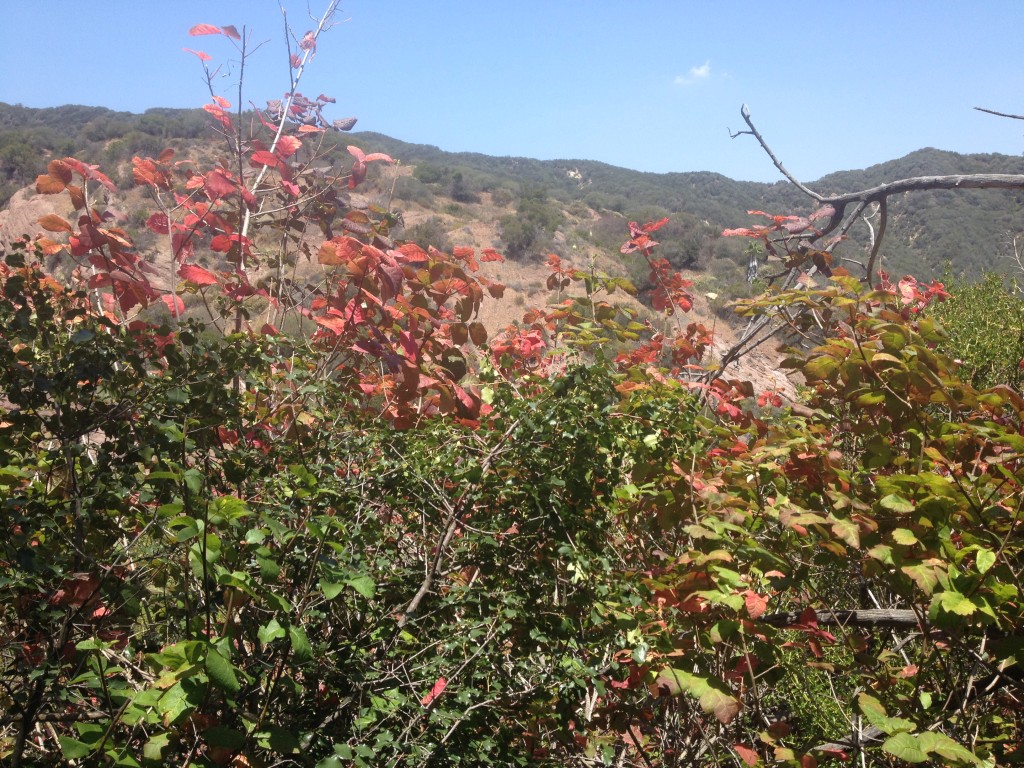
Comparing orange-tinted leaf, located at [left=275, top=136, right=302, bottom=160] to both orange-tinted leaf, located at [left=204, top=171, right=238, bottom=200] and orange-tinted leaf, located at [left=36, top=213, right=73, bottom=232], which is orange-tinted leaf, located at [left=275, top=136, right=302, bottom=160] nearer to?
orange-tinted leaf, located at [left=204, top=171, right=238, bottom=200]

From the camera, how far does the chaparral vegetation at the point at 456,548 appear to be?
49.8 inches

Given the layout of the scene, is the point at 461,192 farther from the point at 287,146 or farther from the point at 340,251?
the point at 340,251

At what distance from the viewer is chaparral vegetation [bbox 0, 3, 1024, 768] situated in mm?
1266

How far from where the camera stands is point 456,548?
1705 mm

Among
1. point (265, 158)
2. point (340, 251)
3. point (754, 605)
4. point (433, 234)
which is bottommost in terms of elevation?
point (754, 605)

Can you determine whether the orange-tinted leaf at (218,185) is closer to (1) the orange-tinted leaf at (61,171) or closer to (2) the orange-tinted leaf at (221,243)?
(2) the orange-tinted leaf at (221,243)

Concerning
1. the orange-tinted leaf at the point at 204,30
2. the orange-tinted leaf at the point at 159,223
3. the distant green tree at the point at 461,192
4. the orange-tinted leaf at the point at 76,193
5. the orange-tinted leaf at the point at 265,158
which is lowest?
the orange-tinted leaf at the point at 159,223

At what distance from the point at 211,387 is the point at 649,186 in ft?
157

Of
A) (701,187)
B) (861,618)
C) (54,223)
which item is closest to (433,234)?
(54,223)

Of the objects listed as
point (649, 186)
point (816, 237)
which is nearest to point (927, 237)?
point (649, 186)

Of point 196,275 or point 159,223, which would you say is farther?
point 159,223

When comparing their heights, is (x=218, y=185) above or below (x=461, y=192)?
below

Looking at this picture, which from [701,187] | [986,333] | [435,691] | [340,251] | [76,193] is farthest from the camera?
[701,187]

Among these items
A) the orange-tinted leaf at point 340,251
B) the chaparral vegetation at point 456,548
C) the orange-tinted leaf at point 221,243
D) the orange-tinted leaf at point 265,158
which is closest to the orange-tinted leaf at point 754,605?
the chaparral vegetation at point 456,548
